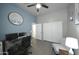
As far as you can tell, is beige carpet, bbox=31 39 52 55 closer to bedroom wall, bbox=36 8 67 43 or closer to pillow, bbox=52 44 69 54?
pillow, bbox=52 44 69 54

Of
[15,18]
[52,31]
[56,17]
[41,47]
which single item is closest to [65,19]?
[56,17]

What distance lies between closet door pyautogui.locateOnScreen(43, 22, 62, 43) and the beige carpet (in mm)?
72

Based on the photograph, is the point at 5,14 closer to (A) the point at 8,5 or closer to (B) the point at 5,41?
(A) the point at 8,5

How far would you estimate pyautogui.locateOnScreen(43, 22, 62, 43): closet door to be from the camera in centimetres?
145

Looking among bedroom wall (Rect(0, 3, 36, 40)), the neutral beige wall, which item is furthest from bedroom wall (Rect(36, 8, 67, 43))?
bedroom wall (Rect(0, 3, 36, 40))

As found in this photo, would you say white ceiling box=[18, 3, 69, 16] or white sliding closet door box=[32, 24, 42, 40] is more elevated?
white ceiling box=[18, 3, 69, 16]

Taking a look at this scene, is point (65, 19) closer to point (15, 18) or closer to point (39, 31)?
point (39, 31)

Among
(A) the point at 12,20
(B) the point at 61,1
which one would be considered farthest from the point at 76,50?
(A) the point at 12,20

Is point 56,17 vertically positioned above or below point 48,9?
below

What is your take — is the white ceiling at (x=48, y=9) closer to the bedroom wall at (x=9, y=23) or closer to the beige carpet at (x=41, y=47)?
the bedroom wall at (x=9, y=23)

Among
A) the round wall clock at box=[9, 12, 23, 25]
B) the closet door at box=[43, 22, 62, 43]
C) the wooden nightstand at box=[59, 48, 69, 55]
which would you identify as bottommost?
the wooden nightstand at box=[59, 48, 69, 55]

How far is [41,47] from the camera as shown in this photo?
1.45 metres

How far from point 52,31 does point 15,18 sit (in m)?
0.50

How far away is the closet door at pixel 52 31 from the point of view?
1.45m
